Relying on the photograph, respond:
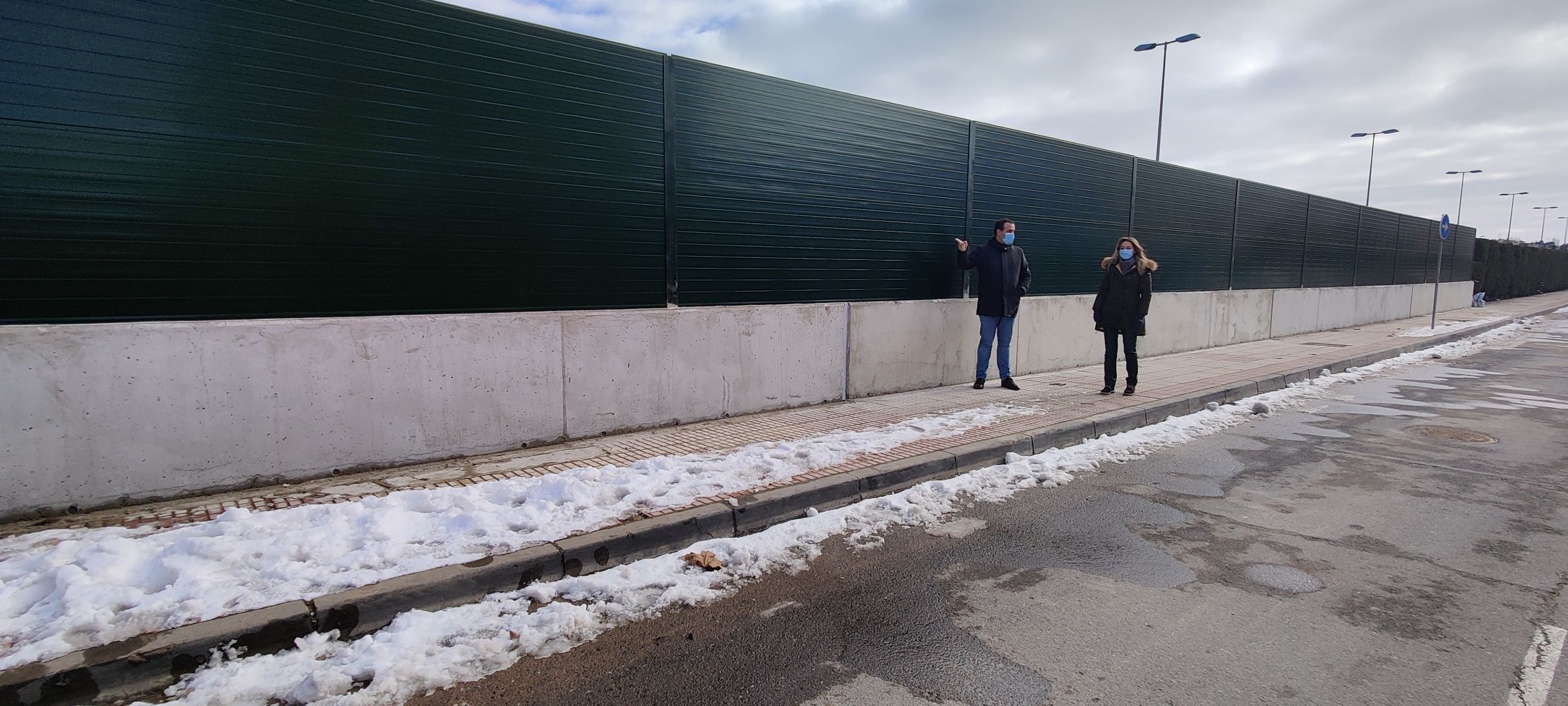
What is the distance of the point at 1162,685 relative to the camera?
3.00 meters

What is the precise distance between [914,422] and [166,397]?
569cm

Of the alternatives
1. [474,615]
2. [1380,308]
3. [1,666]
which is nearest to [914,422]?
[474,615]

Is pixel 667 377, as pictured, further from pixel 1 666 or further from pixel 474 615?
pixel 1 666

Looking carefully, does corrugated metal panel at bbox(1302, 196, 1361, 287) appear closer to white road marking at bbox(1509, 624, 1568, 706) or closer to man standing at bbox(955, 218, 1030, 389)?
man standing at bbox(955, 218, 1030, 389)

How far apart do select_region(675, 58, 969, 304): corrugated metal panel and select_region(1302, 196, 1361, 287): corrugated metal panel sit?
13792mm

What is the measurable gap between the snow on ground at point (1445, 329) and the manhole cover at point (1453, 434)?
1198cm

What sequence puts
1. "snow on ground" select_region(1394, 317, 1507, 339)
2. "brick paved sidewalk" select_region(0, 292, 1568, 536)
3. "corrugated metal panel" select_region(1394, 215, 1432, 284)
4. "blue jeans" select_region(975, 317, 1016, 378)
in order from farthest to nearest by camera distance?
"corrugated metal panel" select_region(1394, 215, 1432, 284) < "snow on ground" select_region(1394, 317, 1507, 339) < "blue jeans" select_region(975, 317, 1016, 378) < "brick paved sidewalk" select_region(0, 292, 1568, 536)

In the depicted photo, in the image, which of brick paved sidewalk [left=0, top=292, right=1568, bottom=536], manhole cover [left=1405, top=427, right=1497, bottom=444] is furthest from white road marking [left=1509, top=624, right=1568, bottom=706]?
manhole cover [left=1405, top=427, right=1497, bottom=444]

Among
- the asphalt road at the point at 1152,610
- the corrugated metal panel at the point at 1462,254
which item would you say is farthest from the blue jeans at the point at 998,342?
the corrugated metal panel at the point at 1462,254

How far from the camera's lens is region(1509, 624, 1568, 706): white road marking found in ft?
9.51

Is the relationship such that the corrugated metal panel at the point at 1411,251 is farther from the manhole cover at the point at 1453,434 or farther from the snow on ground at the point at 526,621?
the snow on ground at the point at 526,621

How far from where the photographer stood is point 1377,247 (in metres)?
22.3

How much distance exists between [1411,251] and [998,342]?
23556mm

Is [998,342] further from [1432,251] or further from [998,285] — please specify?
[1432,251]
